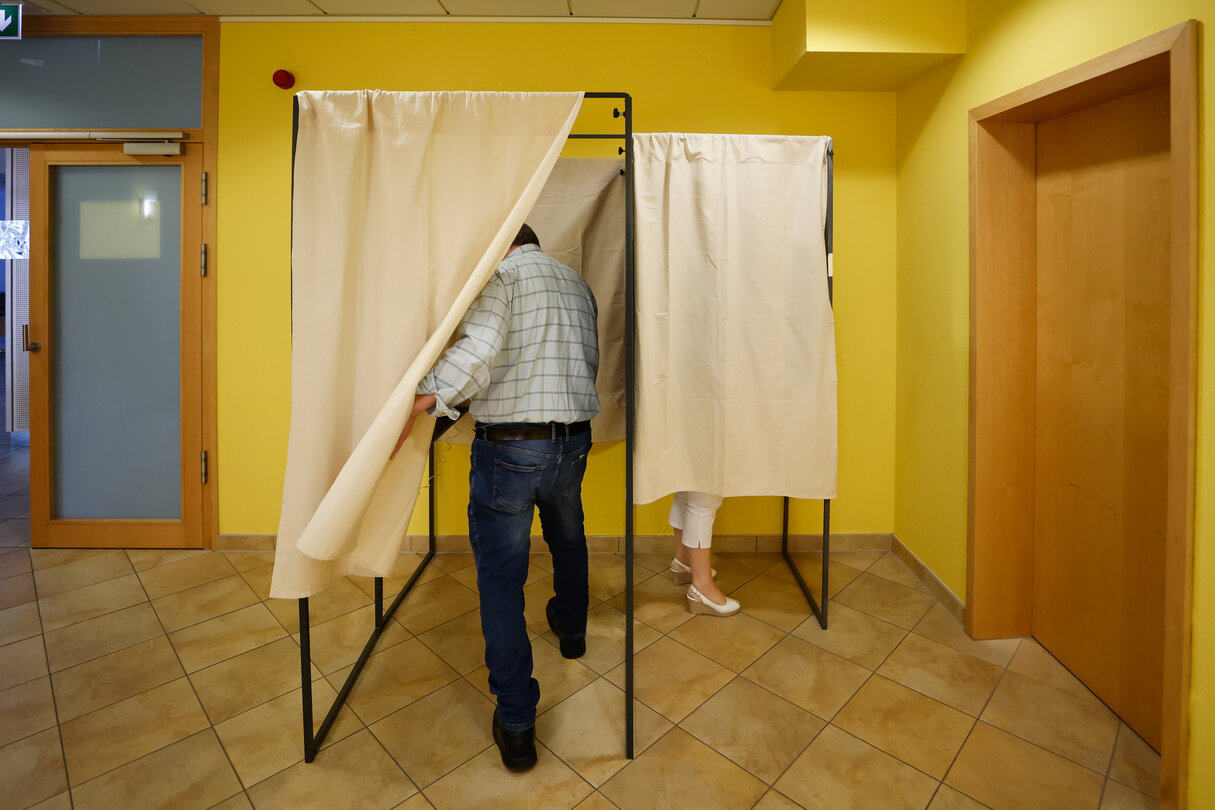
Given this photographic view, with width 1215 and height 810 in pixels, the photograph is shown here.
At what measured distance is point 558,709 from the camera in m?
1.76

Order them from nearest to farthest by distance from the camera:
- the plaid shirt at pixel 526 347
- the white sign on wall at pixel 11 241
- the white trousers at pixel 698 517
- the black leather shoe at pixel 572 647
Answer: the plaid shirt at pixel 526 347, the black leather shoe at pixel 572 647, the white trousers at pixel 698 517, the white sign on wall at pixel 11 241

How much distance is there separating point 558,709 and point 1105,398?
196 centimetres

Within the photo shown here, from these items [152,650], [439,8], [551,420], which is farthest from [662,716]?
[439,8]

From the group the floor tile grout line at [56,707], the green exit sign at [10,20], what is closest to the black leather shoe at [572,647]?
the floor tile grout line at [56,707]

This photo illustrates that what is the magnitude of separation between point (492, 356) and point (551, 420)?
25cm

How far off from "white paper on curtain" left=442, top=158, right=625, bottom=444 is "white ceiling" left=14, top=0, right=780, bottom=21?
0.93 metres

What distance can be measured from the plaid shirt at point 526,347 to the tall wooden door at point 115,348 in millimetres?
2172

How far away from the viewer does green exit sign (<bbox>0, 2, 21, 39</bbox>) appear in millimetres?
2646

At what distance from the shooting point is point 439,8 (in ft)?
8.67

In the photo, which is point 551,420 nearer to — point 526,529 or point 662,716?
point 526,529

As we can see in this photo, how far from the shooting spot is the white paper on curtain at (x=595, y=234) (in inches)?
89.7

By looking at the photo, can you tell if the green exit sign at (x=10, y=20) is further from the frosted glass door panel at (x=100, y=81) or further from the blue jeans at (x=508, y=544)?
the blue jeans at (x=508, y=544)

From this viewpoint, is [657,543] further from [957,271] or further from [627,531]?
[957,271]

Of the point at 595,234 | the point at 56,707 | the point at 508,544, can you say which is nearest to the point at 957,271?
the point at 595,234
